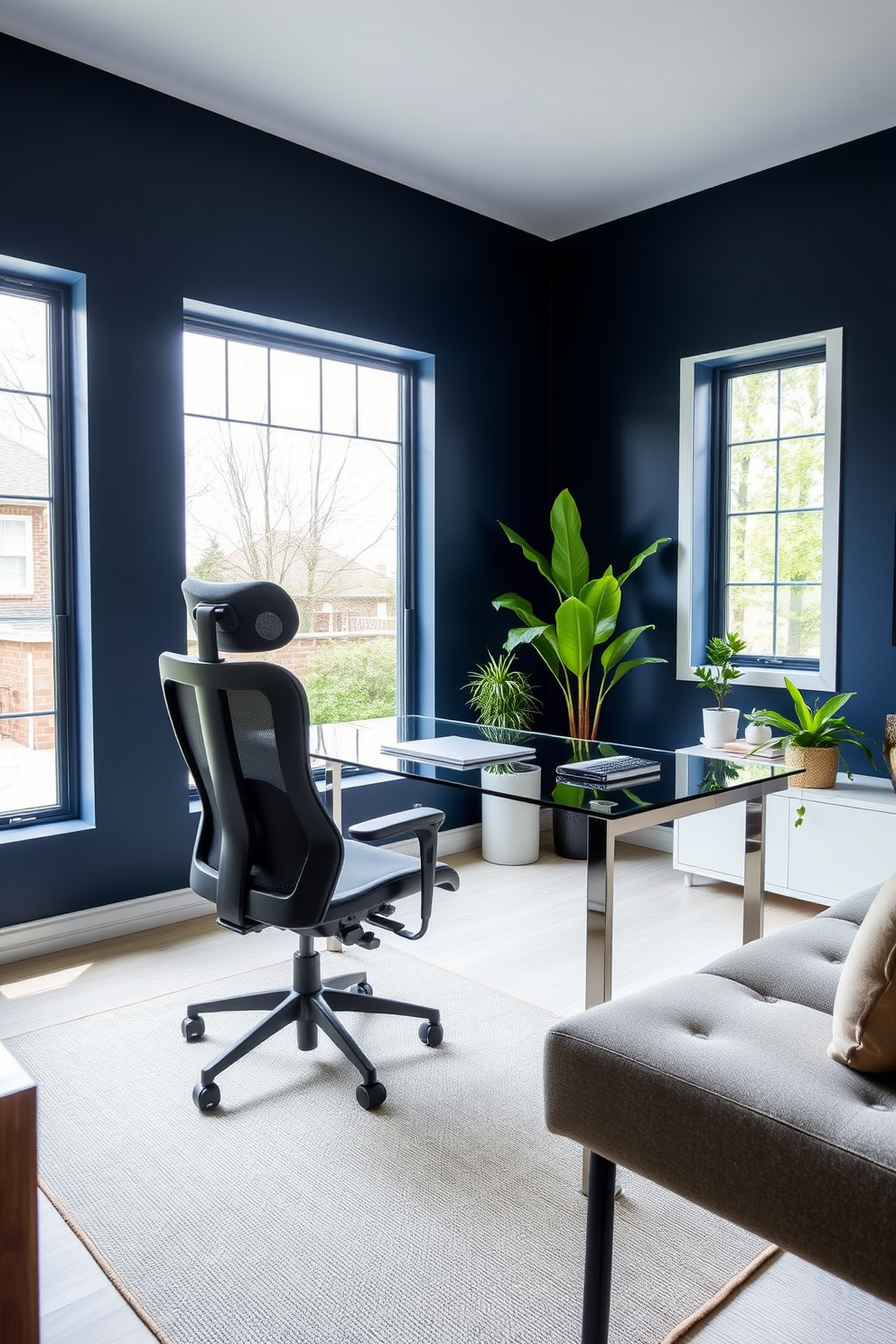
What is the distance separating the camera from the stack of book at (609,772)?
2.21 meters

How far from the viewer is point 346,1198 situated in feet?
6.14

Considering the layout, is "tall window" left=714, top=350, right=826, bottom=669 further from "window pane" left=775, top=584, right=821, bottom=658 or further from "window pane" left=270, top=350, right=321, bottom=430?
"window pane" left=270, top=350, right=321, bottom=430

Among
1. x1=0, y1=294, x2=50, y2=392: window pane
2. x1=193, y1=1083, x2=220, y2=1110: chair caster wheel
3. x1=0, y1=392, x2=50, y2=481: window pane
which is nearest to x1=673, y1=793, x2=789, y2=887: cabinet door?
x1=193, y1=1083, x2=220, y2=1110: chair caster wheel

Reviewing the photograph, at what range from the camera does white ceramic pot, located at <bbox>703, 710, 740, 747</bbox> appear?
13.2 ft

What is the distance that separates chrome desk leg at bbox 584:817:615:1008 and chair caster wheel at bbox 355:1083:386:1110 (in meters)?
0.58

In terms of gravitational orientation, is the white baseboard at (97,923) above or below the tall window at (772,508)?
below

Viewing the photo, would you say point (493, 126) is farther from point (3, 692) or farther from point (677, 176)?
point (3, 692)

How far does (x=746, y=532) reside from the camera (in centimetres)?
436

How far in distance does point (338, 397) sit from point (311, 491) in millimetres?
460

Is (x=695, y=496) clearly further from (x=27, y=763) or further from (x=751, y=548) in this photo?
(x=27, y=763)

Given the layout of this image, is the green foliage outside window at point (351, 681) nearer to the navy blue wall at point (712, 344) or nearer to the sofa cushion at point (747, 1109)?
the navy blue wall at point (712, 344)

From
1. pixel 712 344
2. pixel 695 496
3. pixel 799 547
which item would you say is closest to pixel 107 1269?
pixel 799 547

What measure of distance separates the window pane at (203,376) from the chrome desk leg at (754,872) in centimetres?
256

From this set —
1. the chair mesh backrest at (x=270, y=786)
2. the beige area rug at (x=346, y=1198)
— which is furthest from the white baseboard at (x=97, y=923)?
the chair mesh backrest at (x=270, y=786)
